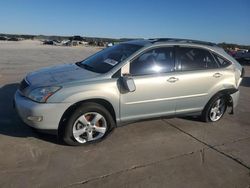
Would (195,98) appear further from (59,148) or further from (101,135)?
(59,148)

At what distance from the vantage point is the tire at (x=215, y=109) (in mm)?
5816

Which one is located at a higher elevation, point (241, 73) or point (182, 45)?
point (182, 45)

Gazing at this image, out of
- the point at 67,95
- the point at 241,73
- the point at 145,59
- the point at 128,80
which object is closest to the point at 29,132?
the point at 67,95

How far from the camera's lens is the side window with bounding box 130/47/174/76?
16.1ft

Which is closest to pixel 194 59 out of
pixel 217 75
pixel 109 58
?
pixel 217 75

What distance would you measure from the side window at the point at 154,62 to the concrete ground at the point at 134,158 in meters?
1.11

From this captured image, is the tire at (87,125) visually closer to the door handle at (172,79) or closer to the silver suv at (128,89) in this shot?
the silver suv at (128,89)

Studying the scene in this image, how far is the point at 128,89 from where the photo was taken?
468 centimetres

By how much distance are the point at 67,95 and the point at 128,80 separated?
3.25 feet

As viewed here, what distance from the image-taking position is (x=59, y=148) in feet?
14.3

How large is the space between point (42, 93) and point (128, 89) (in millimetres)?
1302

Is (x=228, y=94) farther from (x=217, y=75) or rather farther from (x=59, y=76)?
(x=59, y=76)

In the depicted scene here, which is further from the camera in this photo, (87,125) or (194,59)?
(194,59)

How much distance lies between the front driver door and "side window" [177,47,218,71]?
0.68ft
